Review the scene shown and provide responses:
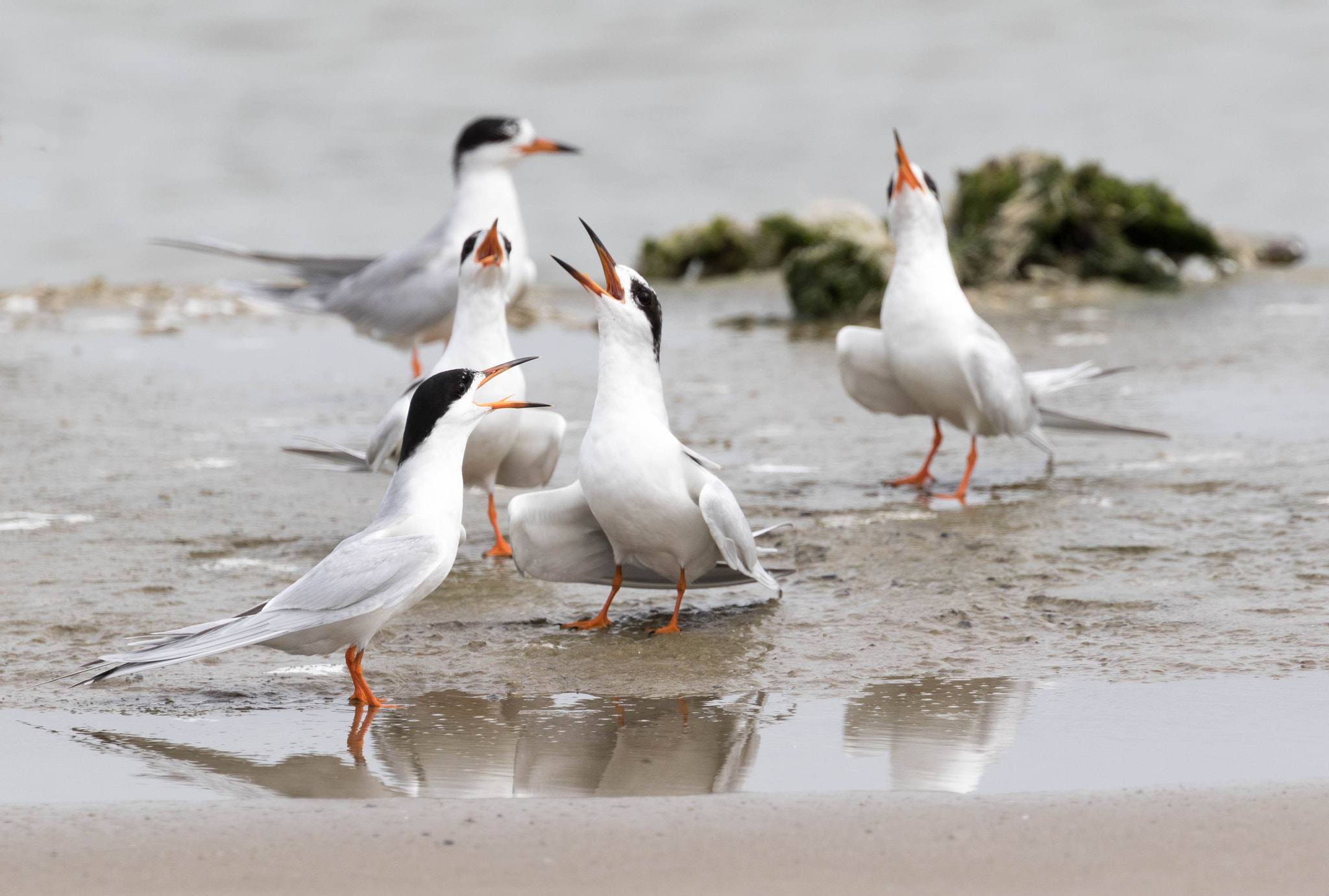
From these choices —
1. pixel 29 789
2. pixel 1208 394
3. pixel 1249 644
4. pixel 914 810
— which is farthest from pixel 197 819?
pixel 1208 394

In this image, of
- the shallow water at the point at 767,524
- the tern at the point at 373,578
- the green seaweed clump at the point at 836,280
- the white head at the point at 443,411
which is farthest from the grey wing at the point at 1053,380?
the green seaweed clump at the point at 836,280

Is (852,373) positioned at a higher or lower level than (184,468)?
higher

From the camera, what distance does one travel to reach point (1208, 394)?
22.4ft

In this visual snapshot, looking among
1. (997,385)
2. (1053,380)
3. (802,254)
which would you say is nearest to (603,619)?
(997,385)

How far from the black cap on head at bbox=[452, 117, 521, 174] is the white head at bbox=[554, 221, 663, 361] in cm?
350

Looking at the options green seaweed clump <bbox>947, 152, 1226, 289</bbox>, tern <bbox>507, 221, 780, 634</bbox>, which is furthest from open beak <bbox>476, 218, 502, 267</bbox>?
green seaweed clump <bbox>947, 152, 1226, 289</bbox>

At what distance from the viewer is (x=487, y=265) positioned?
4.85m

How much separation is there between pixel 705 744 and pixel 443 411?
3.50 feet

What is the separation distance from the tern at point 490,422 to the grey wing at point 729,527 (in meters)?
0.93

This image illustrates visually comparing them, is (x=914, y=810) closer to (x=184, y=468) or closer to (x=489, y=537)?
(x=489, y=537)

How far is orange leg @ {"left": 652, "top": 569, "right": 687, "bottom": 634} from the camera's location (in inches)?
153

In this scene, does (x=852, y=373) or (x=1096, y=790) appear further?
(x=852, y=373)

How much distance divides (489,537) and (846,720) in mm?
2113

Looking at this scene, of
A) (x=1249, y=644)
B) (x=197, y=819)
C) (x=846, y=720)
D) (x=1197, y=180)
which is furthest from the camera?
(x=1197, y=180)
